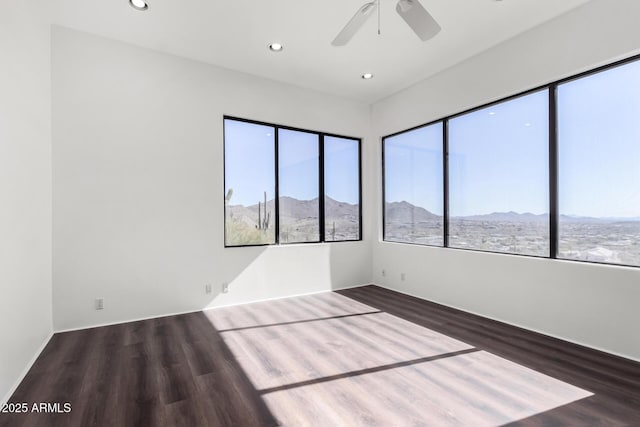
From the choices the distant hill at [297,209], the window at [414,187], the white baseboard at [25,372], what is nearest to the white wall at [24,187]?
the white baseboard at [25,372]

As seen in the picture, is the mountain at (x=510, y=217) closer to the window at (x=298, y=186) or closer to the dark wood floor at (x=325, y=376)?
the dark wood floor at (x=325, y=376)

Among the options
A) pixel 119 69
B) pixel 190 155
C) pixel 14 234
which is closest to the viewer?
pixel 14 234

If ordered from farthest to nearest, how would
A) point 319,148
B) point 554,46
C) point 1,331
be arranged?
point 319,148
point 554,46
point 1,331

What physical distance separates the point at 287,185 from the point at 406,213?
6.27 ft

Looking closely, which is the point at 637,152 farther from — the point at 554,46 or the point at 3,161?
the point at 3,161

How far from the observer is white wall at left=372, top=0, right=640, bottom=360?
2699mm

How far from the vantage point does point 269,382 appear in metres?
2.29

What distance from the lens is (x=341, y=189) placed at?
17.5ft

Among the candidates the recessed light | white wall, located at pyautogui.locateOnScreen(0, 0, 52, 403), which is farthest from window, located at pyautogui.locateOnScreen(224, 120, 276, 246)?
white wall, located at pyautogui.locateOnScreen(0, 0, 52, 403)

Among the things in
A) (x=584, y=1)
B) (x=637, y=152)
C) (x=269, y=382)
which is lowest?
(x=269, y=382)

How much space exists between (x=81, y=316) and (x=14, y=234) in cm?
151

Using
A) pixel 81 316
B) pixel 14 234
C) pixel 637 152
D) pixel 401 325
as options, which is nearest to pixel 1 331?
pixel 14 234

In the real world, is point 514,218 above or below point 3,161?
below

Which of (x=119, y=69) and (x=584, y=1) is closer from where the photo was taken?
(x=584, y=1)
